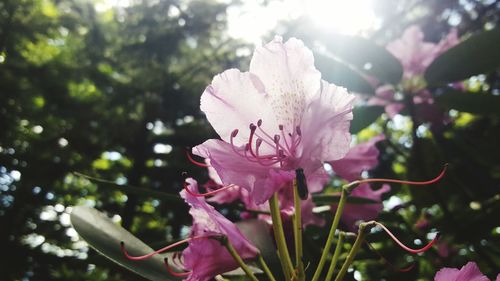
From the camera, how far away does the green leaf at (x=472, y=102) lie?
1.07 m

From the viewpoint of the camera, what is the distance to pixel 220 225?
19.8 inches

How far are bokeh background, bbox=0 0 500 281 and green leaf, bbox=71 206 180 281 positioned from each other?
67 cm

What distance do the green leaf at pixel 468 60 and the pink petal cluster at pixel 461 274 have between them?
0.60 meters

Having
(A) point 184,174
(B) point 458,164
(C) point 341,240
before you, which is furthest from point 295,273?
(B) point 458,164

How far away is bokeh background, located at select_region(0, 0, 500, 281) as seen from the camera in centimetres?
146

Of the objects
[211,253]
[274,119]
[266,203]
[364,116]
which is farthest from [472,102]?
[211,253]

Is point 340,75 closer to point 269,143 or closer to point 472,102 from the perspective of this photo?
point 472,102

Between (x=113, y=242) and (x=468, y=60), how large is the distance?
2.66ft

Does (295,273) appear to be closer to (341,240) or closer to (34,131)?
(341,240)

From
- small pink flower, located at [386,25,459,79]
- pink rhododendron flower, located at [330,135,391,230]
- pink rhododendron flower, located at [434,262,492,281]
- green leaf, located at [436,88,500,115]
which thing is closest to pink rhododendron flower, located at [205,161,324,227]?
pink rhododendron flower, located at [330,135,391,230]

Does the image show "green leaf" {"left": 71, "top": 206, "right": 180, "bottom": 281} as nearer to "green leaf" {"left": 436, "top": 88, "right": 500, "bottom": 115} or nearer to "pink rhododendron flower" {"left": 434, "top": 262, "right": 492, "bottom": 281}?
"pink rhododendron flower" {"left": 434, "top": 262, "right": 492, "bottom": 281}

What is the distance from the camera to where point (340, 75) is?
1177mm

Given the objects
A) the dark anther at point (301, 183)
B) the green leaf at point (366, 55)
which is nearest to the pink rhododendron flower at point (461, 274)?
the dark anther at point (301, 183)

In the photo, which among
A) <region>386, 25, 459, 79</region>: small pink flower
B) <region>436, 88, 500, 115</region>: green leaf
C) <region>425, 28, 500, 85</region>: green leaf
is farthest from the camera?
<region>386, 25, 459, 79</region>: small pink flower
